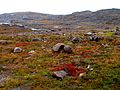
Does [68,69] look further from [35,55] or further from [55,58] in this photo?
[35,55]

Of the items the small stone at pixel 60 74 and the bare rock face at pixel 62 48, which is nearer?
the small stone at pixel 60 74

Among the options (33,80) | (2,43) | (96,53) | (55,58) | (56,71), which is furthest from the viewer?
(2,43)

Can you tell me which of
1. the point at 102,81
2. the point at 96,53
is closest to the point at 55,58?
the point at 96,53

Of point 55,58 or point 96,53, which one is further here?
point 96,53

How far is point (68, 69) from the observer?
35188 mm

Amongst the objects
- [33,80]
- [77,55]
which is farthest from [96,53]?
[33,80]

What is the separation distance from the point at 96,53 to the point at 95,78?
13.7 meters

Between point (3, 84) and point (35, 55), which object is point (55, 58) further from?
point (3, 84)

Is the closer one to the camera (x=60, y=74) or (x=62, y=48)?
(x=60, y=74)

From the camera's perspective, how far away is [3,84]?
104 feet

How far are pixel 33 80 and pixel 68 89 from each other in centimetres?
390

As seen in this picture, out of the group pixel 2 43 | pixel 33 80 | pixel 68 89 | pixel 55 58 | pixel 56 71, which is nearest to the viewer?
pixel 68 89

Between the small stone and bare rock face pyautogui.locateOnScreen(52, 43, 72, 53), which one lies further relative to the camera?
bare rock face pyautogui.locateOnScreen(52, 43, 72, 53)

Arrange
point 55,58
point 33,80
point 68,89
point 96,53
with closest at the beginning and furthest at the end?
point 68,89 → point 33,80 → point 55,58 → point 96,53
